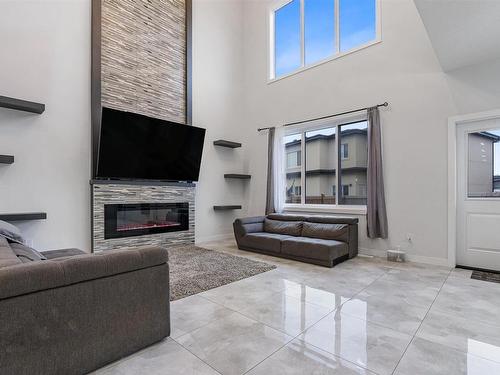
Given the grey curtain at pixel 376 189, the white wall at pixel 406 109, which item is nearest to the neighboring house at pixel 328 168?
the grey curtain at pixel 376 189

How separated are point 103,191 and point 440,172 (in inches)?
200

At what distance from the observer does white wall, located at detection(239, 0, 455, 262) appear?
3.92 meters

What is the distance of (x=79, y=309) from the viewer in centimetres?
151

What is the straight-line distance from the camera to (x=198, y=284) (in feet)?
10.0

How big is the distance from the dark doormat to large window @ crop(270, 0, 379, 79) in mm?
3806

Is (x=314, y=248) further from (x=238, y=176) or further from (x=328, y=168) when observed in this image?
(x=238, y=176)

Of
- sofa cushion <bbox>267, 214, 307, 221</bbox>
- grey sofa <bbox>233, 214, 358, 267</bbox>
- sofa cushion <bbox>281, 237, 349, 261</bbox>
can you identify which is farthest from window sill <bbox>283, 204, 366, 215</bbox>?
sofa cushion <bbox>281, 237, 349, 261</bbox>

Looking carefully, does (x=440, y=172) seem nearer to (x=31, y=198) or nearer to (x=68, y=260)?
(x=68, y=260)

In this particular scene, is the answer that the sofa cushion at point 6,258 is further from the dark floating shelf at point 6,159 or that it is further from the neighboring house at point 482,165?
the neighboring house at point 482,165

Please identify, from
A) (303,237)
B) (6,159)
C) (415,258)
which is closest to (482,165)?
(415,258)

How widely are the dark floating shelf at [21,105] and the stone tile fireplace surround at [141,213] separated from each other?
3.99 feet

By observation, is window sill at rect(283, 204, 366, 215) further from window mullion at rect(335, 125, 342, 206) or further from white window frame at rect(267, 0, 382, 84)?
white window frame at rect(267, 0, 382, 84)

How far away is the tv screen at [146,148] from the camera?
4.20m

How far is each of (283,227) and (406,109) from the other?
2.75 m
